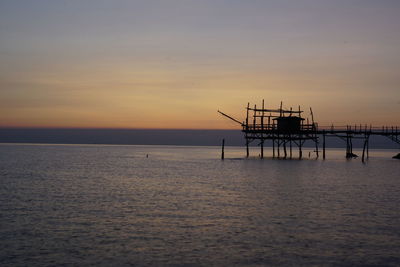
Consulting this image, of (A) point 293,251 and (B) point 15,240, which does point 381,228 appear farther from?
(B) point 15,240

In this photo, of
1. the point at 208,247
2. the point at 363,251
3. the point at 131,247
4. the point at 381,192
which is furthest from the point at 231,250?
the point at 381,192

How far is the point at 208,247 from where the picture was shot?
54.9 feet

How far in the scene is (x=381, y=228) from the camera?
20.3 m

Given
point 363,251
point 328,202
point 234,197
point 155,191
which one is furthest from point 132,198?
point 363,251

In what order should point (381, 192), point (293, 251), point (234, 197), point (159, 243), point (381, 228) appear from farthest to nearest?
point (381, 192), point (234, 197), point (381, 228), point (159, 243), point (293, 251)

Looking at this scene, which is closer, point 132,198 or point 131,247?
point 131,247

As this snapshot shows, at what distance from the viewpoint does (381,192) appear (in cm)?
3450

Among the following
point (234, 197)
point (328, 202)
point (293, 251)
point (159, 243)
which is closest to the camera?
point (293, 251)

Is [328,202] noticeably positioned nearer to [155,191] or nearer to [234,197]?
[234,197]

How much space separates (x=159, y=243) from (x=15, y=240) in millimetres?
5472

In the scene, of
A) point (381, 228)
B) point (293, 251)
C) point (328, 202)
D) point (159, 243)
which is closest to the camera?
point (293, 251)

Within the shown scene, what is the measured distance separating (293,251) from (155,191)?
65.0 feet

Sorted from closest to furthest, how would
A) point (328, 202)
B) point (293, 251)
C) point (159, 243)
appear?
point (293, 251), point (159, 243), point (328, 202)

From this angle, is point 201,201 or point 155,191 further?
point 155,191
